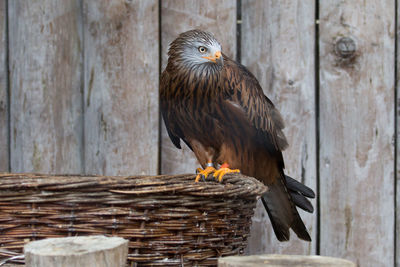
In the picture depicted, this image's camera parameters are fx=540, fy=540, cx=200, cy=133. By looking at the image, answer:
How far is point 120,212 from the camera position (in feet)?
5.45

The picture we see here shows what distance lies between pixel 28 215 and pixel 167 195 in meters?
0.43

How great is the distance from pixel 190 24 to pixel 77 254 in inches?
77.2

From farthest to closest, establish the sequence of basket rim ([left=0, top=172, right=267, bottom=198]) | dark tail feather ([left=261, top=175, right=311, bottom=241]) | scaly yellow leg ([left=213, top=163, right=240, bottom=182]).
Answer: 1. dark tail feather ([left=261, top=175, right=311, bottom=241])
2. scaly yellow leg ([left=213, top=163, right=240, bottom=182])
3. basket rim ([left=0, top=172, right=267, bottom=198])

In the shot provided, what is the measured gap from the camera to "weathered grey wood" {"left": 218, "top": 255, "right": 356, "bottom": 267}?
122cm

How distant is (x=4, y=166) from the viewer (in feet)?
9.75

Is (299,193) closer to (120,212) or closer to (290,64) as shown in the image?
(290,64)

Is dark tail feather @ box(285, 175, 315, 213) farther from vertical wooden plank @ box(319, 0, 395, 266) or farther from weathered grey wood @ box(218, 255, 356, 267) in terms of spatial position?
weathered grey wood @ box(218, 255, 356, 267)

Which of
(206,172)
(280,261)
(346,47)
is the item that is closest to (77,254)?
(280,261)

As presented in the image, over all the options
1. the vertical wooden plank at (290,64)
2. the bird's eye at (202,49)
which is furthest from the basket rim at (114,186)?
the vertical wooden plank at (290,64)

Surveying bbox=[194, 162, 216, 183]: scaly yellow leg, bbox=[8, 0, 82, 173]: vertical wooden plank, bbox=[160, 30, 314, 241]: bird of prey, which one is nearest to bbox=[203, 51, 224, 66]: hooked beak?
bbox=[160, 30, 314, 241]: bird of prey

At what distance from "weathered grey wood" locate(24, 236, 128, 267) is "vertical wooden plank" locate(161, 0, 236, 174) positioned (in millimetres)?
1691

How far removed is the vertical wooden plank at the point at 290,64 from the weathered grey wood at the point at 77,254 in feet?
5.84

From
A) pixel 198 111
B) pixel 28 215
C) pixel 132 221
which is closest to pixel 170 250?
pixel 132 221

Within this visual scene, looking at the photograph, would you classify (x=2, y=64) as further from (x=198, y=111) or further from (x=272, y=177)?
(x=272, y=177)
